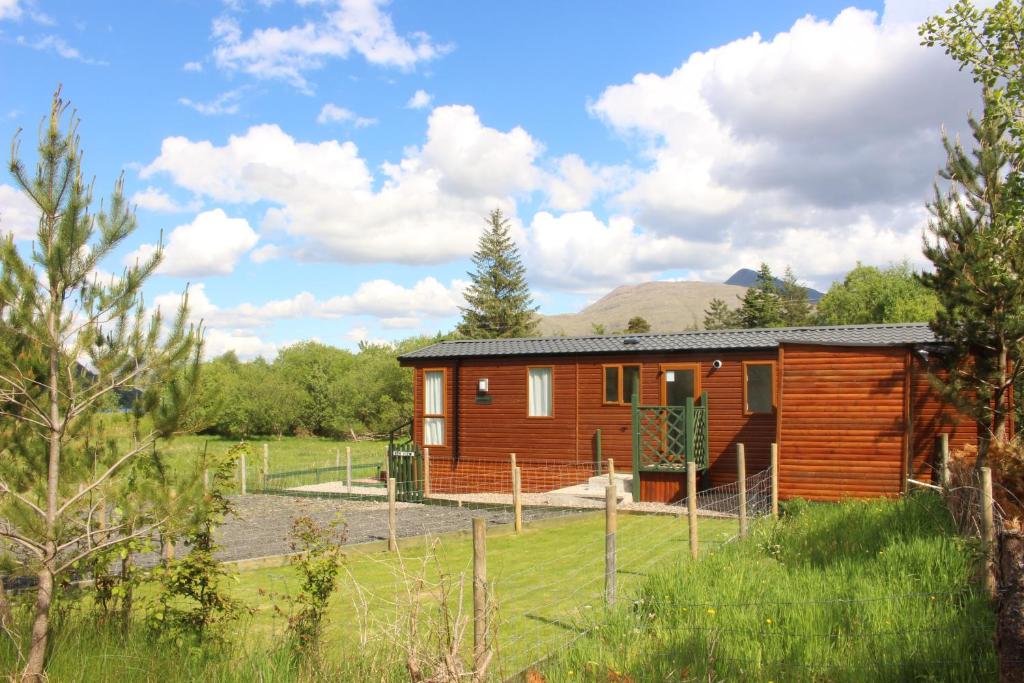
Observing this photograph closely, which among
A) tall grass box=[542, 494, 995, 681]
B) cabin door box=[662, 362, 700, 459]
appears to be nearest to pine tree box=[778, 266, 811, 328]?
cabin door box=[662, 362, 700, 459]

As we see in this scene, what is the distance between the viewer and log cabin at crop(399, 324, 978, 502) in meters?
13.7

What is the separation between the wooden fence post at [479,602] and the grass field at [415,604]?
101 millimetres

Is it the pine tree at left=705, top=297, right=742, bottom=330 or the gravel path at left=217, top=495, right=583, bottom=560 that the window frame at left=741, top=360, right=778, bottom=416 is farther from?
the pine tree at left=705, top=297, right=742, bottom=330

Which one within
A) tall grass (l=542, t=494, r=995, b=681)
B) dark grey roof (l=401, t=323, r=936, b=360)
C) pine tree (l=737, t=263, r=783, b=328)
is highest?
pine tree (l=737, t=263, r=783, b=328)

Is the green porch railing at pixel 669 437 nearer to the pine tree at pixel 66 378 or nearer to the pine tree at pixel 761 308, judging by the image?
the pine tree at pixel 66 378

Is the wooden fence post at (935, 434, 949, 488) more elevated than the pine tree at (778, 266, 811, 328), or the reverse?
the pine tree at (778, 266, 811, 328)

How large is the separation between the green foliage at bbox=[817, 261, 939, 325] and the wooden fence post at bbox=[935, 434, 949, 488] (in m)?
40.8

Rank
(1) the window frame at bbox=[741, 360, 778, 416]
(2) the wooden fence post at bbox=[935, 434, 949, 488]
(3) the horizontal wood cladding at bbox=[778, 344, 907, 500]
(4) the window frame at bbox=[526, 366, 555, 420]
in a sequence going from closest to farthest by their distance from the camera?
(2) the wooden fence post at bbox=[935, 434, 949, 488] < (3) the horizontal wood cladding at bbox=[778, 344, 907, 500] < (1) the window frame at bbox=[741, 360, 778, 416] < (4) the window frame at bbox=[526, 366, 555, 420]

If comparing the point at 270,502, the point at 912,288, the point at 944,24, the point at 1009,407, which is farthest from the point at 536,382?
the point at 912,288

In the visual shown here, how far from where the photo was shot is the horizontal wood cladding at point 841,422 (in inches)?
532

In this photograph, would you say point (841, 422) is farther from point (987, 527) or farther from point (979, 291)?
point (987, 527)

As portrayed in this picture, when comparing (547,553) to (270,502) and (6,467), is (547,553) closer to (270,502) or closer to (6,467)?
(6,467)

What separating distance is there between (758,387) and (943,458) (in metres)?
5.10

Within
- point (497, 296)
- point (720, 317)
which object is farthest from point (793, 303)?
point (497, 296)
